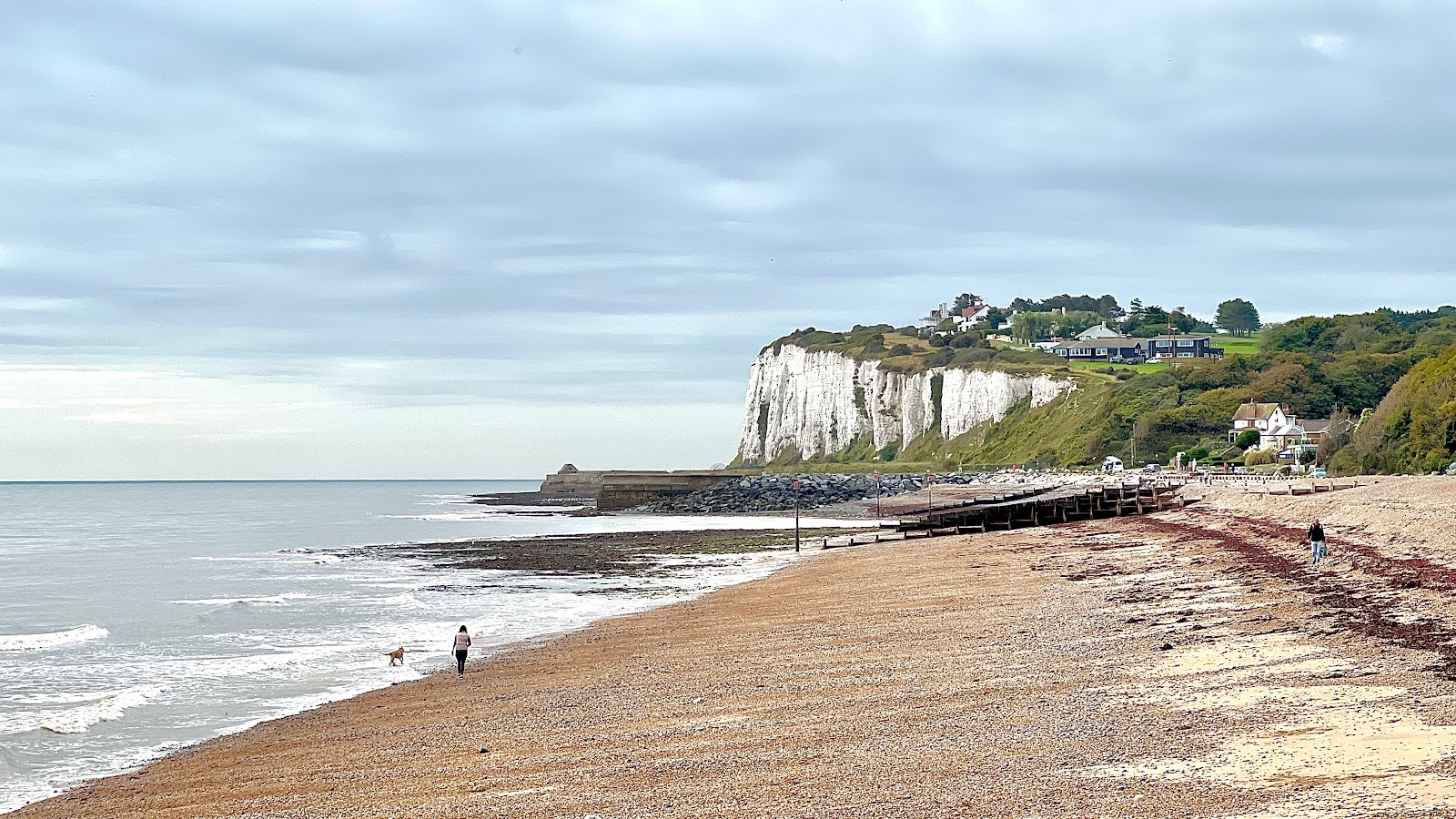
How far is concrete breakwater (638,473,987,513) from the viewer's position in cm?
7950

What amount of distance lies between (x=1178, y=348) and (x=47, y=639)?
16179 centimetres

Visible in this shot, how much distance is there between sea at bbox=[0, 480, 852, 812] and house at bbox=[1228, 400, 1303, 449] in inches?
2340

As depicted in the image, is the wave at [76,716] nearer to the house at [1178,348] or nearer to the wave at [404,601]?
the wave at [404,601]

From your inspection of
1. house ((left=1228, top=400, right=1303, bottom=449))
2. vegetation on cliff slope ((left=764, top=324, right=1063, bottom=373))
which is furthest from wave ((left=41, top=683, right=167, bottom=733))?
vegetation on cliff slope ((left=764, top=324, right=1063, bottom=373))

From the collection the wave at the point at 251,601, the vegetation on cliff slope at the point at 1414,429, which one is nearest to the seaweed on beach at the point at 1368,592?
the wave at the point at 251,601

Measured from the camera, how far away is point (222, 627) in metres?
25.6

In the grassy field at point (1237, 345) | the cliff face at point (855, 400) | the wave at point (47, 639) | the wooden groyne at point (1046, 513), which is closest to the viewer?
the wave at point (47, 639)

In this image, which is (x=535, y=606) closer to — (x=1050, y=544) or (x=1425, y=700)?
(x=1050, y=544)

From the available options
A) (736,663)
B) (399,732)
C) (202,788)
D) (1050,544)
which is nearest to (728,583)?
(1050,544)

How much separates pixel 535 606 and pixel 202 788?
15989mm

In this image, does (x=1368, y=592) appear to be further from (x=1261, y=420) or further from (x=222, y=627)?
(x=1261, y=420)

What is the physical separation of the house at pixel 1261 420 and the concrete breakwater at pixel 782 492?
19553mm

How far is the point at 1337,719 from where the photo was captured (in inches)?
353

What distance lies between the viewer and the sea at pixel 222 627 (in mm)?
15219
